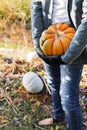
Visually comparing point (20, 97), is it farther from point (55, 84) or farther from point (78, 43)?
point (78, 43)

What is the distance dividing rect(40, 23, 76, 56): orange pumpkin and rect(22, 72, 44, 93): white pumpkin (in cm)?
135

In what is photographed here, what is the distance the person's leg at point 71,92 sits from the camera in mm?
2723

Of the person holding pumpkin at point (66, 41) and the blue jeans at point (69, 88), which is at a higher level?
the person holding pumpkin at point (66, 41)

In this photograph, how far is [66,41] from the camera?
256cm

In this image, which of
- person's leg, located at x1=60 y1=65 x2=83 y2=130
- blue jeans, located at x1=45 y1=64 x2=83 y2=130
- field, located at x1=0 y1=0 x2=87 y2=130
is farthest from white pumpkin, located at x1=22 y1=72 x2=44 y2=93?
person's leg, located at x1=60 y1=65 x2=83 y2=130

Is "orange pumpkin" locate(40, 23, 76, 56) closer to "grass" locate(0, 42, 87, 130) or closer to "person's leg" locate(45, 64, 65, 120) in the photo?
"person's leg" locate(45, 64, 65, 120)

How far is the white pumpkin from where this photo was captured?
3.95 meters

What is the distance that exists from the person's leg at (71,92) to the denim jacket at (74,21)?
144 millimetres

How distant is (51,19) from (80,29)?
1.22 feet

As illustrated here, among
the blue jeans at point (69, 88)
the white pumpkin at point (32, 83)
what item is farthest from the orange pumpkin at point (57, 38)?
the white pumpkin at point (32, 83)

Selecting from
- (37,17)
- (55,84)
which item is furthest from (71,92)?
(37,17)

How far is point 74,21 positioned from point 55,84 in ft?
2.60

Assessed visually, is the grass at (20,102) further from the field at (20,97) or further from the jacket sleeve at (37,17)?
the jacket sleeve at (37,17)

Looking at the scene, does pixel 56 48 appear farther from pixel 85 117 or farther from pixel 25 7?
pixel 25 7
